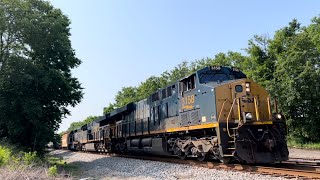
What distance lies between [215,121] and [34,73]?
11.5 metres

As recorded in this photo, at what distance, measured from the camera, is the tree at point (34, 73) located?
57.7 feet

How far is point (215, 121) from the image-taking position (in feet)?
38.1

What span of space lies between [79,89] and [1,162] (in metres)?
11.6

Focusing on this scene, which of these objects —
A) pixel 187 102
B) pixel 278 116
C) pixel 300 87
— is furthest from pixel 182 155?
pixel 300 87


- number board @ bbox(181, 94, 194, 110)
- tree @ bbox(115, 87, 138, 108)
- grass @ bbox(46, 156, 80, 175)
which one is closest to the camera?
number board @ bbox(181, 94, 194, 110)

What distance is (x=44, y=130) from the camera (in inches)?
706

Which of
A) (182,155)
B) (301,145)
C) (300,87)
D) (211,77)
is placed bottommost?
(301,145)

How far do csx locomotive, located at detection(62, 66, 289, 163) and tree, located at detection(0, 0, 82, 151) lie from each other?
18.0ft

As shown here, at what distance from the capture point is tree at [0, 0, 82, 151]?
17594mm

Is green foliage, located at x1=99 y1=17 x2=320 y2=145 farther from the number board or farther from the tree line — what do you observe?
the number board

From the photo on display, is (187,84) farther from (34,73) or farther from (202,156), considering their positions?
(34,73)

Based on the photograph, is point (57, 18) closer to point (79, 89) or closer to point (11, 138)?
point (79, 89)

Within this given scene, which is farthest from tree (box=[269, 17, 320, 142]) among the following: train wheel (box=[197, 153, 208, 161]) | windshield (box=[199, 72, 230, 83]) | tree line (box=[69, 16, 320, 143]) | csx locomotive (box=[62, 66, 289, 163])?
train wheel (box=[197, 153, 208, 161])

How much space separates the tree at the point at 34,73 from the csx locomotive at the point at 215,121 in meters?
5.50
